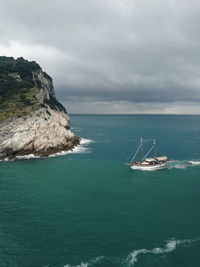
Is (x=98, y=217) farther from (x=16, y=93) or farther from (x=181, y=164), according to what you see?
(x=16, y=93)

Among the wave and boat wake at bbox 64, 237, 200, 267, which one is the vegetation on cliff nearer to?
the wave

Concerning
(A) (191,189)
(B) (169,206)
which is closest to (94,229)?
(B) (169,206)

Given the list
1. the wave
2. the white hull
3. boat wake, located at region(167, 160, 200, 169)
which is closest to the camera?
the wave

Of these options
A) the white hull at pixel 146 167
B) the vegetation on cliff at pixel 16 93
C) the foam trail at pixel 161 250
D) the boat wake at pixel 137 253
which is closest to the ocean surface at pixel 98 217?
the boat wake at pixel 137 253

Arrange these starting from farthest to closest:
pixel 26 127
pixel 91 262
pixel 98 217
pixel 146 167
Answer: pixel 26 127
pixel 146 167
pixel 98 217
pixel 91 262

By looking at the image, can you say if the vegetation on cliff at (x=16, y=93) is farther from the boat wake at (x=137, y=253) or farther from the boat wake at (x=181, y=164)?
the boat wake at (x=137, y=253)

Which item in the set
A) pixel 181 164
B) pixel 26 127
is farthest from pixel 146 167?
pixel 26 127

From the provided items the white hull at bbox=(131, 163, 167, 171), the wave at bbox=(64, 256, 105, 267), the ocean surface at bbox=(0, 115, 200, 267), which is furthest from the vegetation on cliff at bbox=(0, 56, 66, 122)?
the wave at bbox=(64, 256, 105, 267)

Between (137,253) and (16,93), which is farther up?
(16,93)

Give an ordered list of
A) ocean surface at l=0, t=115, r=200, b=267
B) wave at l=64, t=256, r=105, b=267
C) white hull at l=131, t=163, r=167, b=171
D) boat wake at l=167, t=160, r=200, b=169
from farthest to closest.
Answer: boat wake at l=167, t=160, r=200, b=169
white hull at l=131, t=163, r=167, b=171
ocean surface at l=0, t=115, r=200, b=267
wave at l=64, t=256, r=105, b=267
